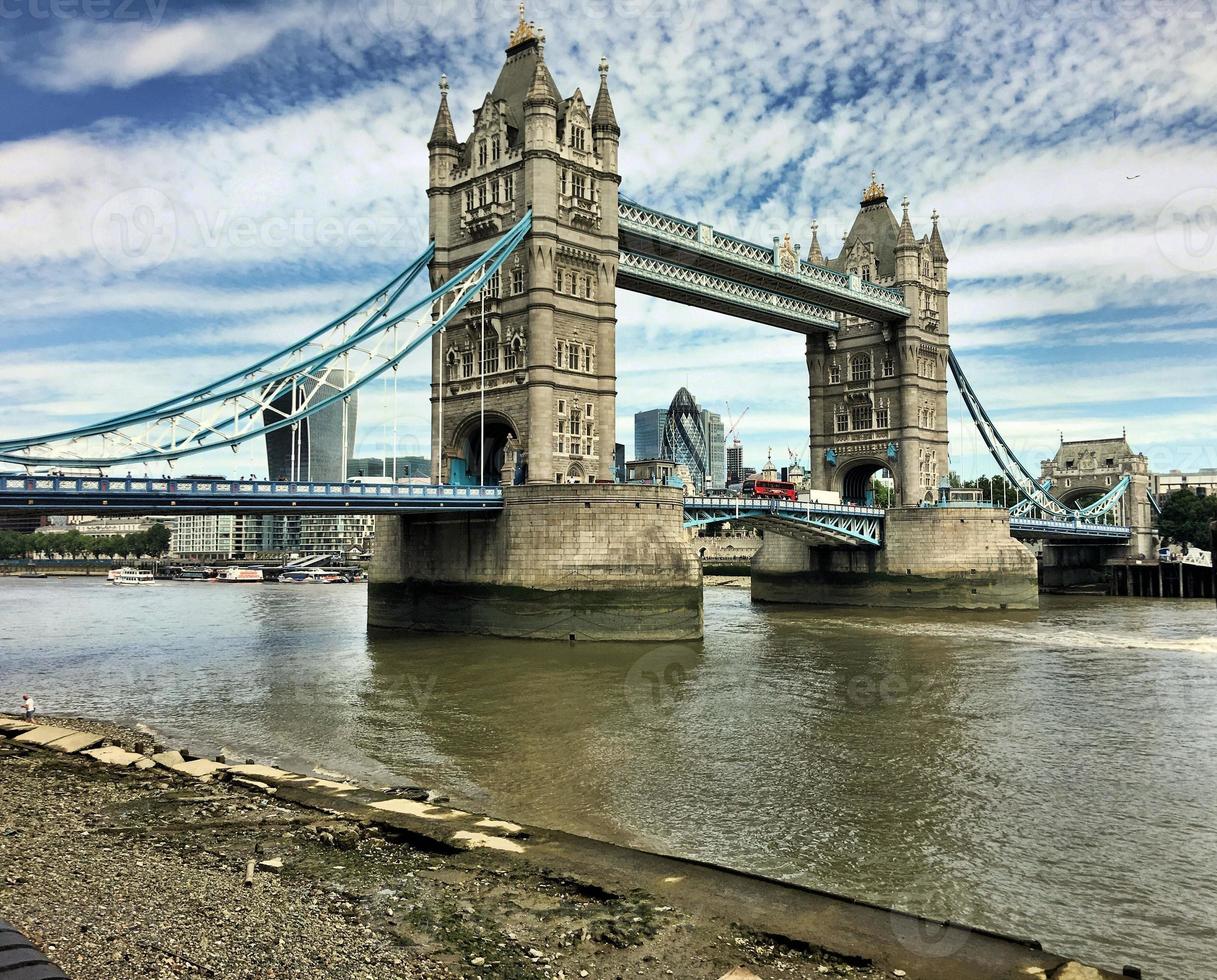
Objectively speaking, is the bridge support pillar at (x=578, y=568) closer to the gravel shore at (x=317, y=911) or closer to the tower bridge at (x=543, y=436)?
the tower bridge at (x=543, y=436)

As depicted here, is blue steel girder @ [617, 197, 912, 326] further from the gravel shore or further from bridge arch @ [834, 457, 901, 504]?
the gravel shore

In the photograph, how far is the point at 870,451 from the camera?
6169 cm

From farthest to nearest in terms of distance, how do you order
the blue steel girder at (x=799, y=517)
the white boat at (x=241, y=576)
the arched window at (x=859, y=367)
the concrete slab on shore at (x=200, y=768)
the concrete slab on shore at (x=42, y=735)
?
1. the white boat at (x=241, y=576)
2. the arched window at (x=859, y=367)
3. the blue steel girder at (x=799, y=517)
4. the concrete slab on shore at (x=42, y=735)
5. the concrete slab on shore at (x=200, y=768)

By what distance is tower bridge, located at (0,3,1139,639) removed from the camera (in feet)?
109

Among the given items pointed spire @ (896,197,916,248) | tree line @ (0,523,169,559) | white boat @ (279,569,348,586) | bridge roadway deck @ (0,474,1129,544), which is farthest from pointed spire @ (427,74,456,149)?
tree line @ (0,523,169,559)

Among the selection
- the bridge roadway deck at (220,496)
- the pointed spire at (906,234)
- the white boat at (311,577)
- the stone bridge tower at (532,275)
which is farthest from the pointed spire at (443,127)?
the white boat at (311,577)

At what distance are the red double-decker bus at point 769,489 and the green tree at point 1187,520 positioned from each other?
5957 cm

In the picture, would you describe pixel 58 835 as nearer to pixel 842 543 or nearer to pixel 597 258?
pixel 597 258

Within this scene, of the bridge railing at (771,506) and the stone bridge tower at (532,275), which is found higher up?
the stone bridge tower at (532,275)

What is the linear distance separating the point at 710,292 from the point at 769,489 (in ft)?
40.1

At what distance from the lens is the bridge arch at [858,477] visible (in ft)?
Result: 201

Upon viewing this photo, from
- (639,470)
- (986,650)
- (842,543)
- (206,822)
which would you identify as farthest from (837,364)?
(206,822)

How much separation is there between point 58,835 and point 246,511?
811 inches

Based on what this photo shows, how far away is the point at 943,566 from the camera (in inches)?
2127
